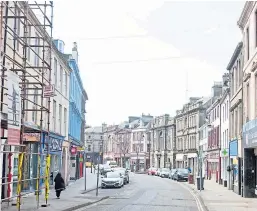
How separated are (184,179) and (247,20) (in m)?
31.8

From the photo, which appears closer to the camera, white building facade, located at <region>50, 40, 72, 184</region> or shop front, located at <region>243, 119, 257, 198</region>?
shop front, located at <region>243, 119, 257, 198</region>

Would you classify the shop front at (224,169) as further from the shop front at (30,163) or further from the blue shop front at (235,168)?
the shop front at (30,163)

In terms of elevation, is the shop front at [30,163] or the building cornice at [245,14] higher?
the building cornice at [245,14]

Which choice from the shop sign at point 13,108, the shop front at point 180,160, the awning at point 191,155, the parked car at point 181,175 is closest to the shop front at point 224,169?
the parked car at point 181,175

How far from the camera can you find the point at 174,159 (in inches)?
3590

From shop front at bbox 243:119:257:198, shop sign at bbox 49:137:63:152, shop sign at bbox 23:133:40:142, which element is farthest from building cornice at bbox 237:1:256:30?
shop sign at bbox 49:137:63:152

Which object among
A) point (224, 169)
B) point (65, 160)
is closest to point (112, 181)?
point (65, 160)

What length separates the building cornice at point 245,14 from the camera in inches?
1106

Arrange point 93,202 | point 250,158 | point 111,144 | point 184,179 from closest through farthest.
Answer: point 93,202
point 250,158
point 184,179
point 111,144

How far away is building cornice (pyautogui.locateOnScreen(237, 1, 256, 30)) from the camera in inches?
1106

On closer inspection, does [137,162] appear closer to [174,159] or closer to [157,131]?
[157,131]

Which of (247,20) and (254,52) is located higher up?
(247,20)

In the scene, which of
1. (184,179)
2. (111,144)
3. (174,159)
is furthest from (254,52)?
(111,144)

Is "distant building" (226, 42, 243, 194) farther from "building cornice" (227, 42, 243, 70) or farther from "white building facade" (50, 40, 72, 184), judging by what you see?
"white building facade" (50, 40, 72, 184)
